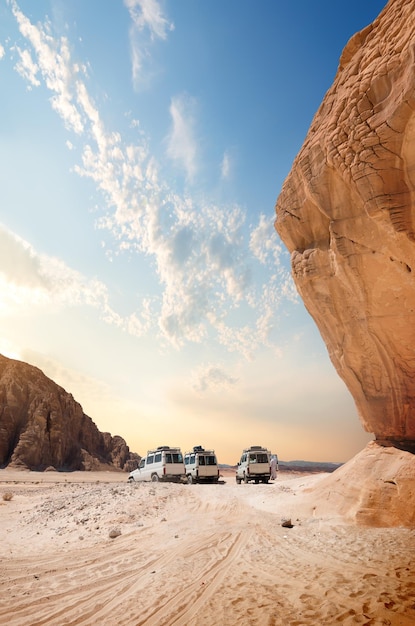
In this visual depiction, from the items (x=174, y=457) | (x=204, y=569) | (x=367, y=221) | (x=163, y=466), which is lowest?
(x=204, y=569)

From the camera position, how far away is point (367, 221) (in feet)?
33.1

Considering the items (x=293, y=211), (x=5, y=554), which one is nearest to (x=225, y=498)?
(x=5, y=554)

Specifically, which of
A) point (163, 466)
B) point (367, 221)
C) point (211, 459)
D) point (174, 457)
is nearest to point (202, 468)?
point (211, 459)

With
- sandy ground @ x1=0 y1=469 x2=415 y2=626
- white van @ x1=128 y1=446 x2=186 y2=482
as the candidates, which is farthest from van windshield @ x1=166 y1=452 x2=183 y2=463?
sandy ground @ x1=0 y1=469 x2=415 y2=626

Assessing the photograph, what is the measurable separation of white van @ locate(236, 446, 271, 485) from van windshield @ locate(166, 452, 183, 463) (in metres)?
5.64

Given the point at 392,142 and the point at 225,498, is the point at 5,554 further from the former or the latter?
the point at 392,142

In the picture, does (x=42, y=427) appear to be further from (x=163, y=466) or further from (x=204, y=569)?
Answer: (x=204, y=569)

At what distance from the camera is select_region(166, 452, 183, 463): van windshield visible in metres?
23.8

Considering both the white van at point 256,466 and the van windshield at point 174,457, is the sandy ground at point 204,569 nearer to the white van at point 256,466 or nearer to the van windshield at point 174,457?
the van windshield at point 174,457

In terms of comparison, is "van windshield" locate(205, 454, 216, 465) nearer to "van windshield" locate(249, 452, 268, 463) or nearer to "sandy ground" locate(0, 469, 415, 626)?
"van windshield" locate(249, 452, 268, 463)

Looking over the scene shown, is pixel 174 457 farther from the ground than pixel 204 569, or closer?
farther from the ground

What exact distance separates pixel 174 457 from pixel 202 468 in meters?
3.26

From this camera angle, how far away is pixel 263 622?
465cm

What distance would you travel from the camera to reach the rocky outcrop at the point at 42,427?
150ft
